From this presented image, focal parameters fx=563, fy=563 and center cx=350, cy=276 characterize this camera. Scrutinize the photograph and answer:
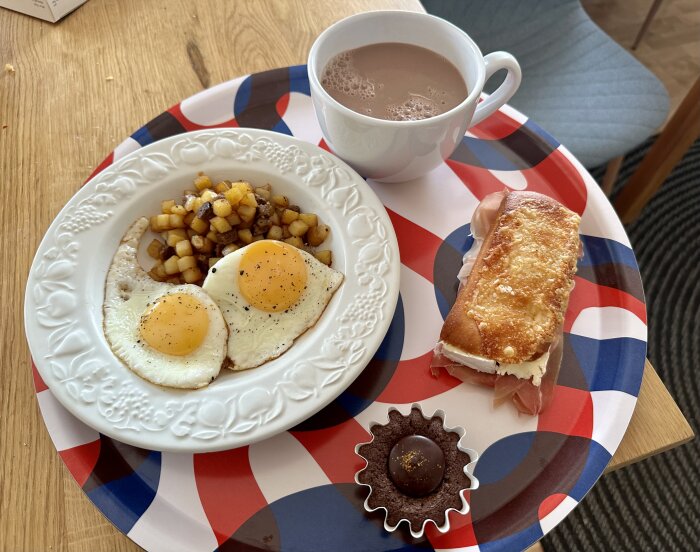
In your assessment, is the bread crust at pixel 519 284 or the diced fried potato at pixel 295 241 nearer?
the bread crust at pixel 519 284

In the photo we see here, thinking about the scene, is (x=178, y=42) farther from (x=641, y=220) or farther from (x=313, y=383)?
(x=641, y=220)

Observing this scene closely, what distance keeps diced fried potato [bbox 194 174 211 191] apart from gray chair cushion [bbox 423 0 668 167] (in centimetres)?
117

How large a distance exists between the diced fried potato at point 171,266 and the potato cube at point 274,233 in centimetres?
22

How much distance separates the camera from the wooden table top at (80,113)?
3.59 feet

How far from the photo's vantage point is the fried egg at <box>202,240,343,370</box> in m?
1.23

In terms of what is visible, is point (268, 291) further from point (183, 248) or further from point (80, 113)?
point (80, 113)

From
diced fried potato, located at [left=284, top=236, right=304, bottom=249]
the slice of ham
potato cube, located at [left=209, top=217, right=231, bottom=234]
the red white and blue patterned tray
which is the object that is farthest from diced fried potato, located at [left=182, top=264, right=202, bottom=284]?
the slice of ham

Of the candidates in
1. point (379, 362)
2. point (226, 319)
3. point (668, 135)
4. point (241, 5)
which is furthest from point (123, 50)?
point (668, 135)

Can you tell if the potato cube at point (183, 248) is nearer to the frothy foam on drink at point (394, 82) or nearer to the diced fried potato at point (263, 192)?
the diced fried potato at point (263, 192)

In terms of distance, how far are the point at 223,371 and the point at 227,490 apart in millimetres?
241

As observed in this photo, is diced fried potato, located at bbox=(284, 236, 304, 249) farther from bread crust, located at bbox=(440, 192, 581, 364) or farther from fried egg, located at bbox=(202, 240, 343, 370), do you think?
bread crust, located at bbox=(440, 192, 581, 364)

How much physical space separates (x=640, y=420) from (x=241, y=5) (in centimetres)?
170

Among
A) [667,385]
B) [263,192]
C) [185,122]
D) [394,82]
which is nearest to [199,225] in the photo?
[263,192]

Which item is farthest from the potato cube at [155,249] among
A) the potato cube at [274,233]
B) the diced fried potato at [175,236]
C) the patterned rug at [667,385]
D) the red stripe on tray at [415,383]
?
the patterned rug at [667,385]
